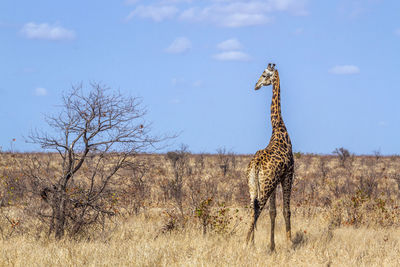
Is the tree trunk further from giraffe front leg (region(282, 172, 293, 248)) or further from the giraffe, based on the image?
giraffe front leg (region(282, 172, 293, 248))

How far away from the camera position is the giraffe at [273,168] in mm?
9008

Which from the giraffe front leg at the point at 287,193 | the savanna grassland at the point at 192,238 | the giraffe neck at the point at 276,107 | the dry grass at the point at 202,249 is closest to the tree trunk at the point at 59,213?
the savanna grassland at the point at 192,238

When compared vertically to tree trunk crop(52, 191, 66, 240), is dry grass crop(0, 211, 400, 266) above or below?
below

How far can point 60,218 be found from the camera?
9969 mm

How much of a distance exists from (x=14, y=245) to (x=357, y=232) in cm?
675

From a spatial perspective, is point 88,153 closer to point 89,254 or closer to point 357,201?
point 89,254

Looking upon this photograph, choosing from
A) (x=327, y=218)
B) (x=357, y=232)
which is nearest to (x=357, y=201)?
(x=327, y=218)

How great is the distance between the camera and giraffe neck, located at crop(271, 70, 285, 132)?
10578 millimetres

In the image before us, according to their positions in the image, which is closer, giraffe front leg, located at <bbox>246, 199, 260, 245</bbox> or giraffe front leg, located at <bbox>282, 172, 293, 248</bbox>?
giraffe front leg, located at <bbox>246, 199, 260, 245</bbox>

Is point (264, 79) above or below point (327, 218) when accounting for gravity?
above

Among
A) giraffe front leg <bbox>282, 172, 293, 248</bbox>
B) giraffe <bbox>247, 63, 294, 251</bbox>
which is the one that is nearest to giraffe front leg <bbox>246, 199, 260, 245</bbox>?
giraffe <bbox>247, 63, 294, 251</bbox>

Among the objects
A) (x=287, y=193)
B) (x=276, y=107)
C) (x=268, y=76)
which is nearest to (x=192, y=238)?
(x=287, y=193)

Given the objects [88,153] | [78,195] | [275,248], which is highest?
[88,153]

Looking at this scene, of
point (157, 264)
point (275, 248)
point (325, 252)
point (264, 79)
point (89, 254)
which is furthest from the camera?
point (264, 79)
